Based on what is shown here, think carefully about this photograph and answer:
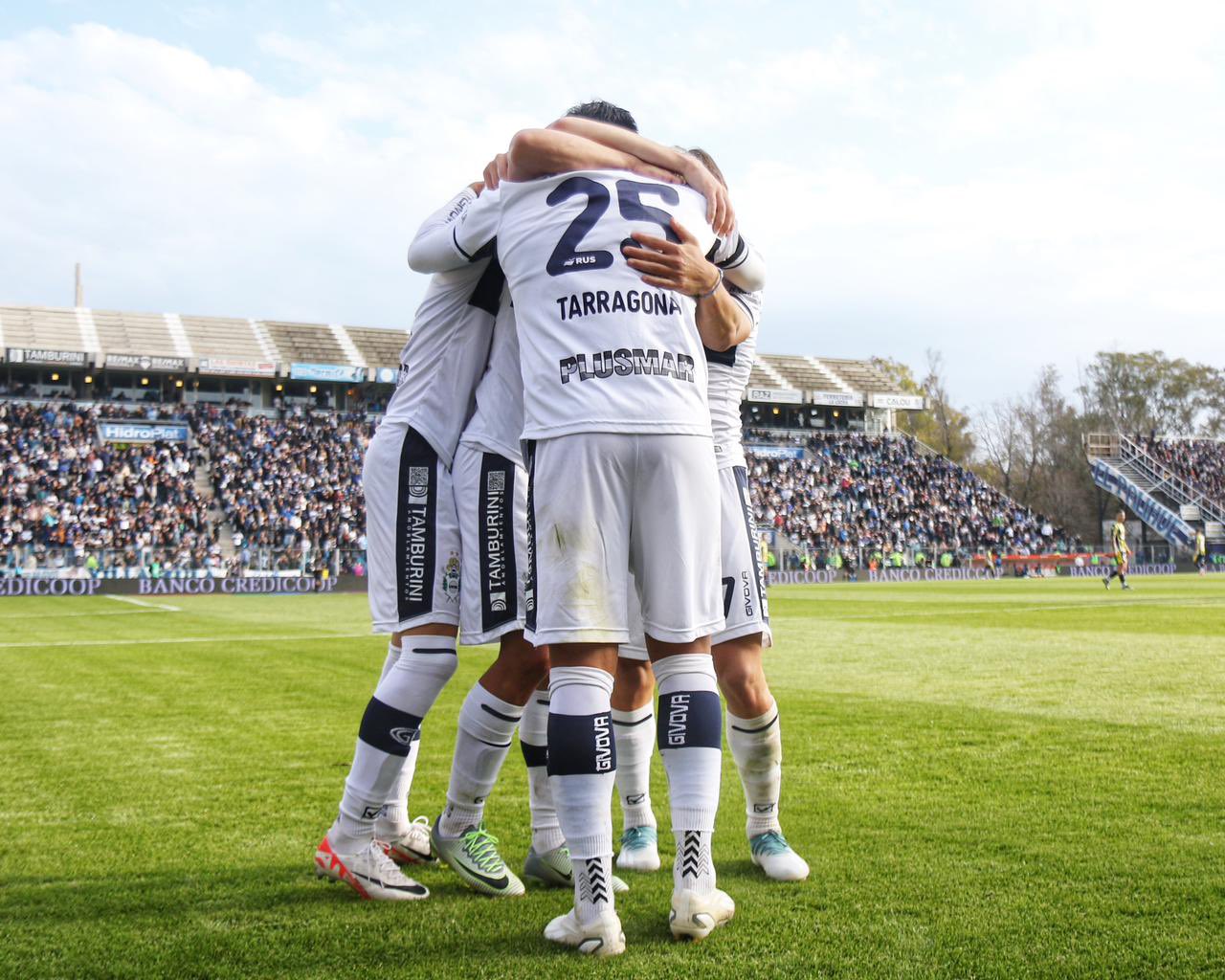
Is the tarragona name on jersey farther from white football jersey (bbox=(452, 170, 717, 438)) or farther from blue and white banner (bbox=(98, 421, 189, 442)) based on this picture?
blue and white banner (bbox=(98, 421, 189, 442))

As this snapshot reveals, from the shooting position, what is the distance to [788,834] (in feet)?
13.5

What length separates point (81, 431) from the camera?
4222 centimetres

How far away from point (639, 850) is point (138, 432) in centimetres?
4578

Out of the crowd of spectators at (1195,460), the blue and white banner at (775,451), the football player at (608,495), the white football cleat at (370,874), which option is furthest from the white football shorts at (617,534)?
the crowd of spectators at (1195,460)

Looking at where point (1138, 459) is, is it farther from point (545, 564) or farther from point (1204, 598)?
point (545, 564)

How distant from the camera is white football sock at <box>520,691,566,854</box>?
3811 mm

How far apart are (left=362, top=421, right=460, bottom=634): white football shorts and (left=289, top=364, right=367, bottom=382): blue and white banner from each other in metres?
48.9

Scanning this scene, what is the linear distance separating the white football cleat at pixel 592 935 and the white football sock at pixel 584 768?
2.0 inches

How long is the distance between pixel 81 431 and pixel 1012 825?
44487 mm

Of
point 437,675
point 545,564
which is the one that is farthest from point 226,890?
point 545,564

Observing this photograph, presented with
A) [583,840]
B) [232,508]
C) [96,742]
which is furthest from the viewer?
[232,508]

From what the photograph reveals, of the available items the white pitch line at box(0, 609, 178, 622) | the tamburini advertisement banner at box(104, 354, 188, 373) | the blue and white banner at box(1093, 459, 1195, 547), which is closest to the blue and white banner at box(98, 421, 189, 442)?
the tamburini advertisement banner at box(104, 354, 188, 373)

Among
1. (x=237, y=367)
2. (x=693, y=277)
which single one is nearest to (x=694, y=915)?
(x=693, y=277)

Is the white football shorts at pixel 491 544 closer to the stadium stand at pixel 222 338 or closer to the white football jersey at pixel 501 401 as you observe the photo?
the white football jersey at pixel 501 401
